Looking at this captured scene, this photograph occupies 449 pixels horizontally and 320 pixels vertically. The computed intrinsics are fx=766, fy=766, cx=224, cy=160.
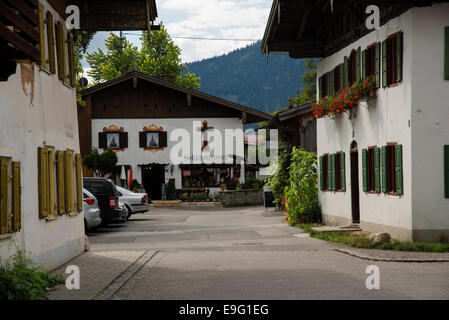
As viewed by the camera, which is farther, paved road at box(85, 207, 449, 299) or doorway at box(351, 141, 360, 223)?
doorway at box(351, 141, 360, 223)

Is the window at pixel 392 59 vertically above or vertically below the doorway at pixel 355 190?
above

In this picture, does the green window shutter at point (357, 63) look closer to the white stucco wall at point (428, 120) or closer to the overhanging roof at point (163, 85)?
the white stucco wall at point (428, 120)

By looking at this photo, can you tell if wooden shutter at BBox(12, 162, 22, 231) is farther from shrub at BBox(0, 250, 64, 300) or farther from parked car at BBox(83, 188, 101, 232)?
parked car at BBox(83, 188, 101, 232)

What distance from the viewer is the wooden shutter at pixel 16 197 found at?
11.3 metres

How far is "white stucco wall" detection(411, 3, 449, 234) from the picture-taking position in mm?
16859

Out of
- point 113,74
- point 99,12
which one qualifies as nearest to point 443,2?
point 99,12

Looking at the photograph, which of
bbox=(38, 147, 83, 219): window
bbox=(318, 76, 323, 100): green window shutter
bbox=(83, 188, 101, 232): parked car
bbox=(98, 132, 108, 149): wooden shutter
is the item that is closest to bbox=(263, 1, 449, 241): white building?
bbox=(318, 76, 323, 100): green window shutter

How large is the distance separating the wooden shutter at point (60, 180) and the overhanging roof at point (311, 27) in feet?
27.6

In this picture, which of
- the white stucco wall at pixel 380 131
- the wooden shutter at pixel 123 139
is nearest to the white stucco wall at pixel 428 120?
the white stucco wall at pixel 380 131

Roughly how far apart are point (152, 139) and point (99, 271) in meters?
35.2

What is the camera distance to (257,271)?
12742 mm

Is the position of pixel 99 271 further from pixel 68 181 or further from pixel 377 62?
pixel 377 62

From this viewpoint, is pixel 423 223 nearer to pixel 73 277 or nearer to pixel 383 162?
pixel 383 162
